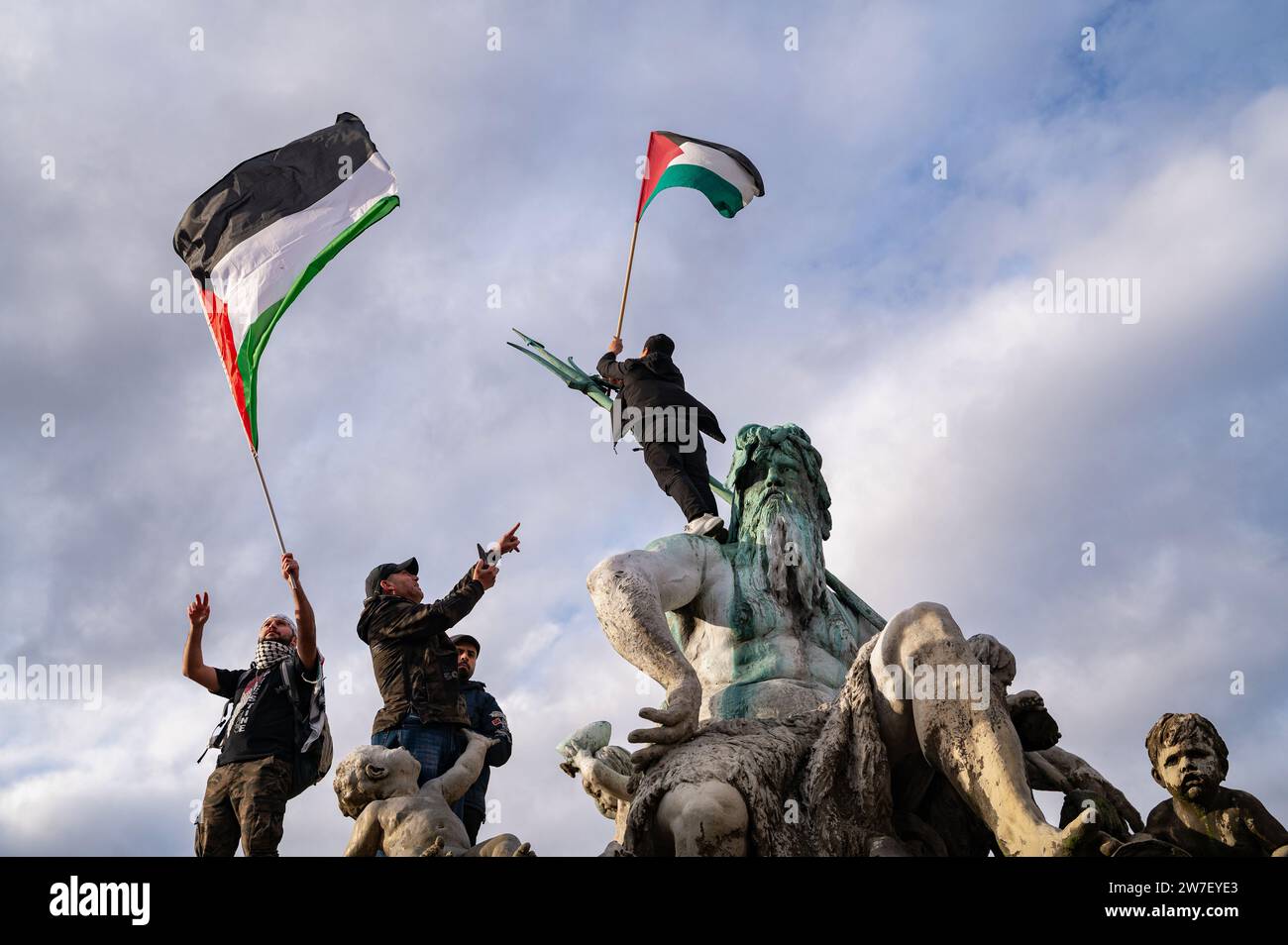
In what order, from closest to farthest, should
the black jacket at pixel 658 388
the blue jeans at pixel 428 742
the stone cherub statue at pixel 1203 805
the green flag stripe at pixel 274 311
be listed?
the stone cherub statue at pixel 1203 805 < the blue jeans at pixel 428 742 < the black jacket at pixel 658 388 < the green flag stripe at pixel 274 311

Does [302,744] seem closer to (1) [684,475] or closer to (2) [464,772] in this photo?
(2) [464,772]

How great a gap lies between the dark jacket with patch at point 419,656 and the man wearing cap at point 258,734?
556 millimetres

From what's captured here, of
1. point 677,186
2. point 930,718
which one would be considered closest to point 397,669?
point 930,718

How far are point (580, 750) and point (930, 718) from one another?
1.80 metres

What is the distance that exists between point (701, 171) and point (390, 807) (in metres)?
6.09

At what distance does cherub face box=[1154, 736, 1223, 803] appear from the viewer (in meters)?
6.87

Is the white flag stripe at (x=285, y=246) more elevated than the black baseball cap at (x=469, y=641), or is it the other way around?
the white flag stripe at (x=285, y=246)

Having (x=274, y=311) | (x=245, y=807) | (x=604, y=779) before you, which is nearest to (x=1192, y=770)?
(x=604, y=779)

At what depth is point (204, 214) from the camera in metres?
11.5

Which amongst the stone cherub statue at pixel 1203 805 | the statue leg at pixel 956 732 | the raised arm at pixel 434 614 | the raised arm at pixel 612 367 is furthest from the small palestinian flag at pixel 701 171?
the stone cherub statue at pixel 1203 805

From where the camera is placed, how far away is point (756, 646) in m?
8.43

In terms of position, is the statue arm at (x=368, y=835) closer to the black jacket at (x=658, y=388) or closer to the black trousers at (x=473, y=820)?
the black trousers at (x=473, y=820)

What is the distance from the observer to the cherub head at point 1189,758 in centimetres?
688
